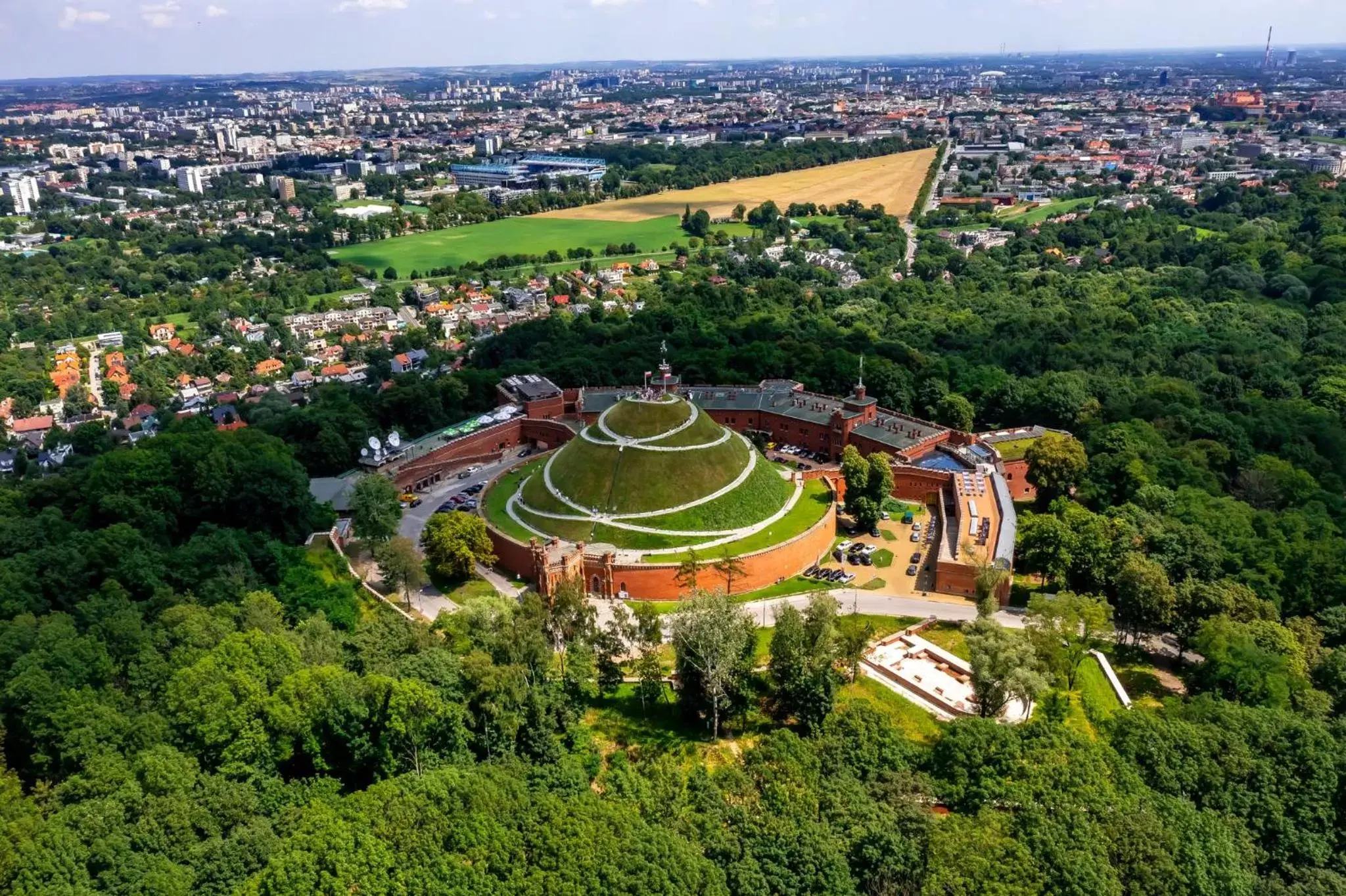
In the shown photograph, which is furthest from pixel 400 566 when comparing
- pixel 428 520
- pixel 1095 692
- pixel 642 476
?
pixel 1095 692

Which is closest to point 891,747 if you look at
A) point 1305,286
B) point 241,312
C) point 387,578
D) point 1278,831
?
point 1278,831

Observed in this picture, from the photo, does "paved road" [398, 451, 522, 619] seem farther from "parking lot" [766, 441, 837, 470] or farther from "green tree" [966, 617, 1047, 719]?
"green tree" [966, 617, 1047, 719]

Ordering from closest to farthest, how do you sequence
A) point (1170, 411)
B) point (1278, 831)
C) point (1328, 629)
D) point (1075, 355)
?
point (1278, 831), point (1328, 629), point (1170, 411), point (1075, 355)

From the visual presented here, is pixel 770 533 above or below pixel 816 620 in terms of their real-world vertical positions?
below

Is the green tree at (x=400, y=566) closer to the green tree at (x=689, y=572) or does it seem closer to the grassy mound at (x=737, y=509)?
the grassy mound at (x=737, y=509)

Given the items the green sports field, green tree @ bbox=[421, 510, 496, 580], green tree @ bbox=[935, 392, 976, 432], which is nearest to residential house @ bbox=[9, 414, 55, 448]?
green tree @ bbox=[421, 510, 496, 580]

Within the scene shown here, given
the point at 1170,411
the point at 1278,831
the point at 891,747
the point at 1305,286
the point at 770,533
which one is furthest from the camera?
the point at 1305,286

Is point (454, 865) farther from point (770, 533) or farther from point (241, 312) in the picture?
point (241, 312)

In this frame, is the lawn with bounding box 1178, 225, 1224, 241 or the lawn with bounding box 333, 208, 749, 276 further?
the lawn with bounding box 333, 208, 749, 276
